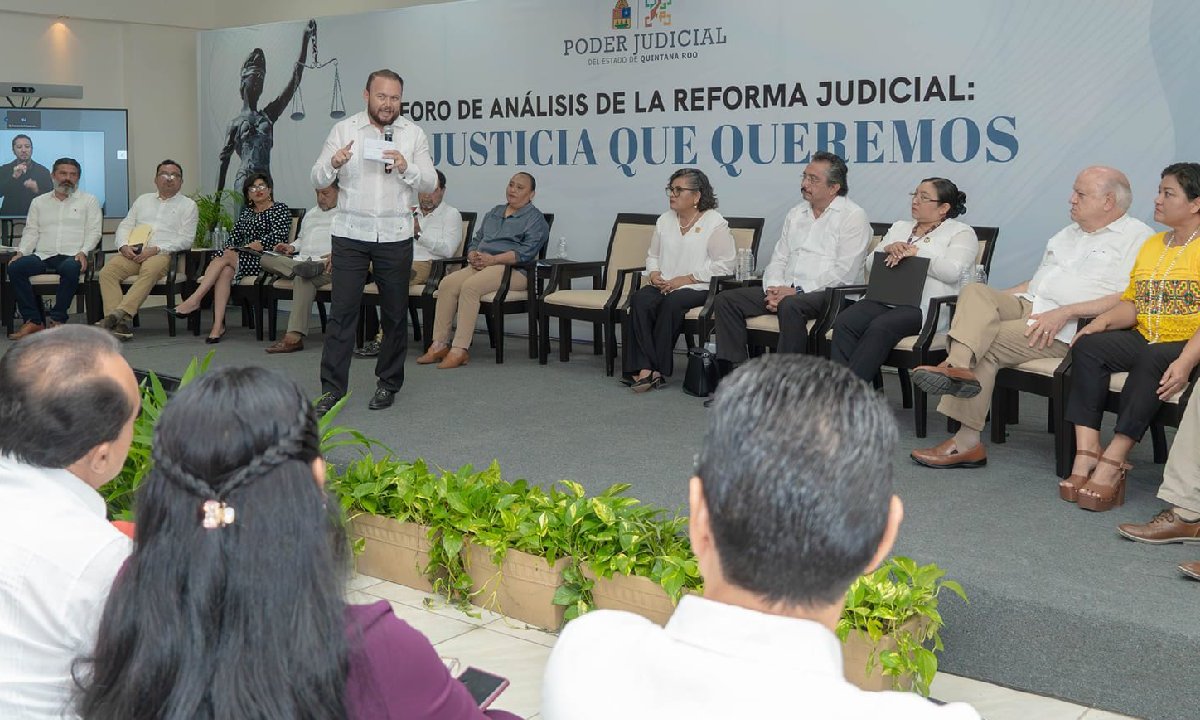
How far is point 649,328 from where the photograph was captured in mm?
6160

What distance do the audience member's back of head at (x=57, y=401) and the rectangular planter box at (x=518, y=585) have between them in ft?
5.63

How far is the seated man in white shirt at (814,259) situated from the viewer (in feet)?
18.9

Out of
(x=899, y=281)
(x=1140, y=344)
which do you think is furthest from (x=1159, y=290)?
(x=899, y=281)

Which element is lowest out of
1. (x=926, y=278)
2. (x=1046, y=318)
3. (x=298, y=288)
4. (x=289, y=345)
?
(x=289, y=345)

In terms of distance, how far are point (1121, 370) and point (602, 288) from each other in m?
3.59

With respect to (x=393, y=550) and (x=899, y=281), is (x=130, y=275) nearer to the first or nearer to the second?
(x=899, y=281)

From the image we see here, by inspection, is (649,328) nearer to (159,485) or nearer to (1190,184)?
(1190,184)

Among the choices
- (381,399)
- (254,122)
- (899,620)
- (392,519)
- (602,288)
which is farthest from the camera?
(254,122)

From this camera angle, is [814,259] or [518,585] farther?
[814,259]

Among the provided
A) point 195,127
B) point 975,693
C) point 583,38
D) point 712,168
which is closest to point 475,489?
point 975,693

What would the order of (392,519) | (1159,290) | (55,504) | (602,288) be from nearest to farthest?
(55,504) → (392,519) → (1159,290) → (602,288)

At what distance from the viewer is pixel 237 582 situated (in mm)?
1145

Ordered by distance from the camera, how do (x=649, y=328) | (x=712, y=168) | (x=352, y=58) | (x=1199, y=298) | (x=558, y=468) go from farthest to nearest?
(x=352, y=58) < (x=712, y=168) < (x=649, y=328) < (x=558, y=468) < (x=1199, y=298)

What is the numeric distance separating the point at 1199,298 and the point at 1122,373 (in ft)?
1.08
